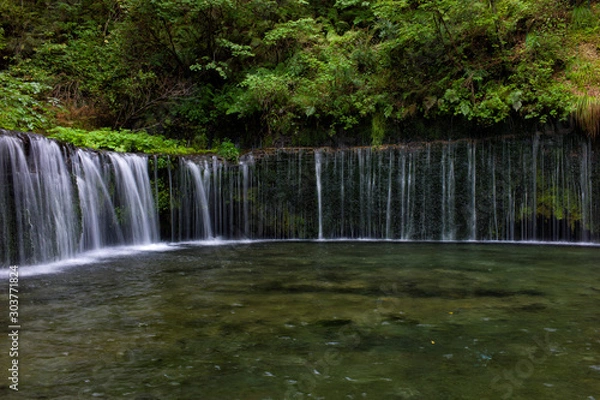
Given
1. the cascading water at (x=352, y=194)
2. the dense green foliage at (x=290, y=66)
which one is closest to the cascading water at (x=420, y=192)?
the cascading water at (x=352, y=194)

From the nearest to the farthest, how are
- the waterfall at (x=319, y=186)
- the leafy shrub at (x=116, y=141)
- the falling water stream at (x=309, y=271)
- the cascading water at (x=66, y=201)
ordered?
1. the falling water stream at (x=309, y=271)
2. the cascading water at (x=66, y=201)
3. the leafy shrub at (x=116, y=141)
4. the waterfall at (x=319, y=186)

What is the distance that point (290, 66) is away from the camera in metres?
16.0

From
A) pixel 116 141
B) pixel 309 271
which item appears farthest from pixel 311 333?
pixel 116 141

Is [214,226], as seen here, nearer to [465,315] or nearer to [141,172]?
[141,172]

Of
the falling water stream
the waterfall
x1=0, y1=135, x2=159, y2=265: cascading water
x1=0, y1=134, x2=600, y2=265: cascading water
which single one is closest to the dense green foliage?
the waterfall

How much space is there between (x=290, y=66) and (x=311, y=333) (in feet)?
43.0

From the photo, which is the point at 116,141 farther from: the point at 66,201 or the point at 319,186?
the point at 319,186

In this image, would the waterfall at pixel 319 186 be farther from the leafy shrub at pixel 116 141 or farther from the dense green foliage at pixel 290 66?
the leafy shrub at pixel 116 141

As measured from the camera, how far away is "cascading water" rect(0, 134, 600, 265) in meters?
11.7

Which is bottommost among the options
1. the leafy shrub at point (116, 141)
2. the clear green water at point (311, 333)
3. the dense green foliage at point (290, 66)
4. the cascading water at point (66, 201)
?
the clear green water at point (311, 333)

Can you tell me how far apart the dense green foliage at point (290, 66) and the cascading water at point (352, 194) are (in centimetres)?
94

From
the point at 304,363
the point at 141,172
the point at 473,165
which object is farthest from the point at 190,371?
the point at 473,165

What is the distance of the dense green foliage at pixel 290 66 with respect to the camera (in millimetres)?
12586

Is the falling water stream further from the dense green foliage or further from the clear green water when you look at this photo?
the dense green foliage
